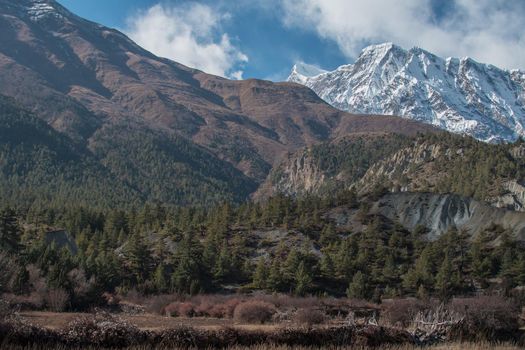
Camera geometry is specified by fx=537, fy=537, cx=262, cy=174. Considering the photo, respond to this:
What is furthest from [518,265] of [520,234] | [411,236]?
[411,236]

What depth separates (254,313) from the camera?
4038 cm

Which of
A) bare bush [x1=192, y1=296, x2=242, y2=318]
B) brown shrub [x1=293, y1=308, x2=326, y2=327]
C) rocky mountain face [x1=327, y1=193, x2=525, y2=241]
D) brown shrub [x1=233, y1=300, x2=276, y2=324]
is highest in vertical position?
rocky mountain face [x1=327, y1=193, x2=525, y2=241]

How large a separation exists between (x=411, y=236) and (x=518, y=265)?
2450 cm

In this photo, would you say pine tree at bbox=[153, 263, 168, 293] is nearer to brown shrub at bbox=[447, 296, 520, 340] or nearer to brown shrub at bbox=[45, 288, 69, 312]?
brown shrub at bbox=[45, 288, 69, 312]

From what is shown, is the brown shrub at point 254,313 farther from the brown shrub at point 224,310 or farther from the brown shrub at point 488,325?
the brown shrub at point 488,325

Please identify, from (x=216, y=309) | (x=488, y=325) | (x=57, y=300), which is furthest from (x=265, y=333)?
(x=57, y=300)

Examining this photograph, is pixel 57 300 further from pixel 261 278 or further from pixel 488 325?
pixel 488 325

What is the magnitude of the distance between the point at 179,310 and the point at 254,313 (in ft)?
38.9

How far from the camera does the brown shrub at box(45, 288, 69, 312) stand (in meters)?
48.9

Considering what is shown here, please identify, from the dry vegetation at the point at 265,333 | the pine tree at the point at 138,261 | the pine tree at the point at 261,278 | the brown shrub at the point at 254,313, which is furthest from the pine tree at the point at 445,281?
the pine tree at the point at 138,261

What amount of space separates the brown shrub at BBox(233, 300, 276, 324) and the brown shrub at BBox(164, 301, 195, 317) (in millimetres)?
8315

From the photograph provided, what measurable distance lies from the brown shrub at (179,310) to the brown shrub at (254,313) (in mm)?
8315

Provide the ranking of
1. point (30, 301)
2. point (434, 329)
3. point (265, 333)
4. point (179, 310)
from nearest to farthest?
→ point (265, 333) < point (434, 329) < point (30, 301) < point (179, 310)

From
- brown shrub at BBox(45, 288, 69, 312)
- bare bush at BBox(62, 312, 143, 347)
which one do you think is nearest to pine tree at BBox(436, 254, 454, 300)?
brown shrub at BBox(45, 288, 69, 312)
